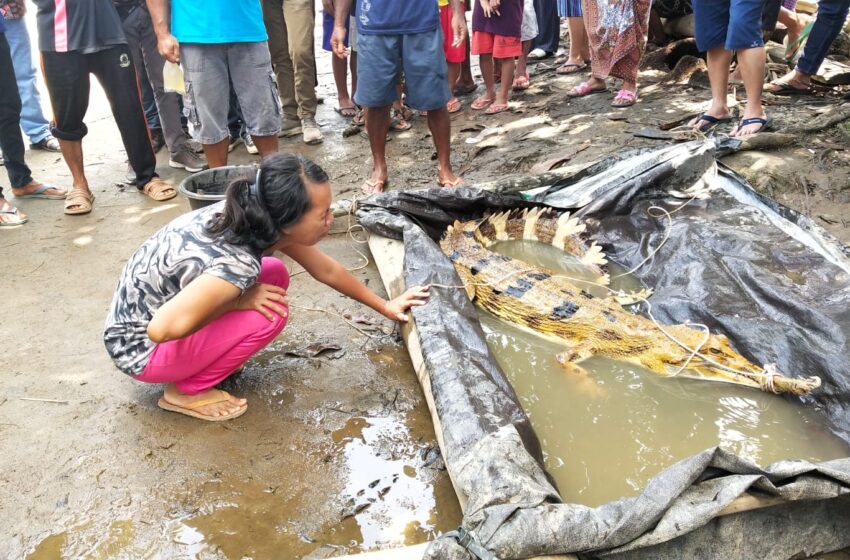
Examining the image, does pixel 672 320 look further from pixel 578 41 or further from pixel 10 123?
pixel 578 41

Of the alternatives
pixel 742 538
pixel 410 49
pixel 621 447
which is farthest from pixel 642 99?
pixel 742 538

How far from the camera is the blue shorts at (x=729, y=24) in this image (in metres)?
4.18

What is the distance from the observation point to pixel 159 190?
482 cm

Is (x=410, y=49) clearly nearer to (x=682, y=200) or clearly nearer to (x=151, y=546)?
(x=682, y=200)

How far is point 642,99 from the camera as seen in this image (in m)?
6.06

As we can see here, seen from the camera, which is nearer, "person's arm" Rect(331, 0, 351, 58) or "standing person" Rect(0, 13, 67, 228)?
"standing person" Rect(0, 13, 67, 228)

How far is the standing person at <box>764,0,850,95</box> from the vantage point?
197 inches

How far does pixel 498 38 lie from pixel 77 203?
4.17m

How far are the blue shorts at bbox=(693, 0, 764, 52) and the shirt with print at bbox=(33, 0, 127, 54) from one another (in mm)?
4357

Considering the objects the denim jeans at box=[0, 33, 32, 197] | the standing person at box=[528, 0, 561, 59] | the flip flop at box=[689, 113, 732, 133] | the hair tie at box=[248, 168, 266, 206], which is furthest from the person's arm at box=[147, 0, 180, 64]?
the standing person at box=[528, 0, 561, 59]

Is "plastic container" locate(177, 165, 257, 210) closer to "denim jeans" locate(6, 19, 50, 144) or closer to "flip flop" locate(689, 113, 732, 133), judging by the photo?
"denim jeans" locate(6, 19, 50, 144)

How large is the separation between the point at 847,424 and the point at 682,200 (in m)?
1.78

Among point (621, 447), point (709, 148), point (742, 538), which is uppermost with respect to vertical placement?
point (709, 148)

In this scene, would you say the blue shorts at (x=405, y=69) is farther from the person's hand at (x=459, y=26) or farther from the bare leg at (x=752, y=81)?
the bare leg at (x=752, y=81)
